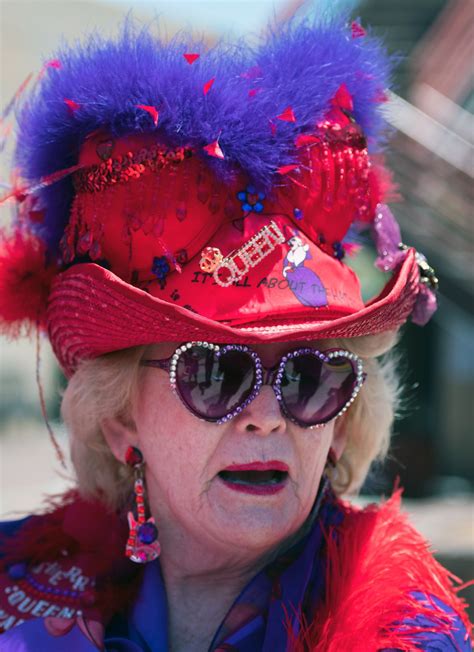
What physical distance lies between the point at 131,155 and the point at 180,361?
463mm

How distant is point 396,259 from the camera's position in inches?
85.4

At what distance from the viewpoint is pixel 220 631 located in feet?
6.35

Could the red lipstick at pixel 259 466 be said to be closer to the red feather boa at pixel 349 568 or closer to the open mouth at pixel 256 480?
the open mouth at pixel 256 480

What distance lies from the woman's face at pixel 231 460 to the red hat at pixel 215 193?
0.52 feet

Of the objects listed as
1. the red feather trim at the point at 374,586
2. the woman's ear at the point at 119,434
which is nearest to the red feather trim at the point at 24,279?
the woman's ear at the point at 119,434

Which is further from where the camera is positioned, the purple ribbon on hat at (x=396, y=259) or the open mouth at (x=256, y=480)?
the purple ribbon on hat at (x=396, y=259)

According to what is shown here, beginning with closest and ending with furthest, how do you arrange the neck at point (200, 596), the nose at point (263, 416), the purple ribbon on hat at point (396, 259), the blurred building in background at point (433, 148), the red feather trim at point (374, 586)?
the red feather trim at point (374, 586) → the nose at point (263, 416) → the neck at point (200, 596) → the purple ribbon on hat at point (396, 259) → the blurred building in background at point (433, 148)

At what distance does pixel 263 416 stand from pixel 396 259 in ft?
1.87

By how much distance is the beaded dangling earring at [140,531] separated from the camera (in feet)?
6.78

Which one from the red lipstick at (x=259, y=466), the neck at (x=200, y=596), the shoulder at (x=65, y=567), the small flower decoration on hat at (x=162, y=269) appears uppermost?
the small flower decoration on hat at (x=162, y=269)

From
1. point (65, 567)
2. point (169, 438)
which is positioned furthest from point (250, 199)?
point (65, 567)

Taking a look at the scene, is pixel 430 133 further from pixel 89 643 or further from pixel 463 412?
pixel 463 412

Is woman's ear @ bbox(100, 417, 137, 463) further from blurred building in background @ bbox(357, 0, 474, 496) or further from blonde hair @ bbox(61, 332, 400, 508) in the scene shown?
blurred building in background @ bbox(357, 0, 474, 496)

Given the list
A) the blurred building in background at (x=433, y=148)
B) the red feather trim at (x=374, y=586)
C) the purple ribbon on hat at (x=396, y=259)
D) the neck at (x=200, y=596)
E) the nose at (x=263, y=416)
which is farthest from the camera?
the blurred building in background at (x=433, y=148)
